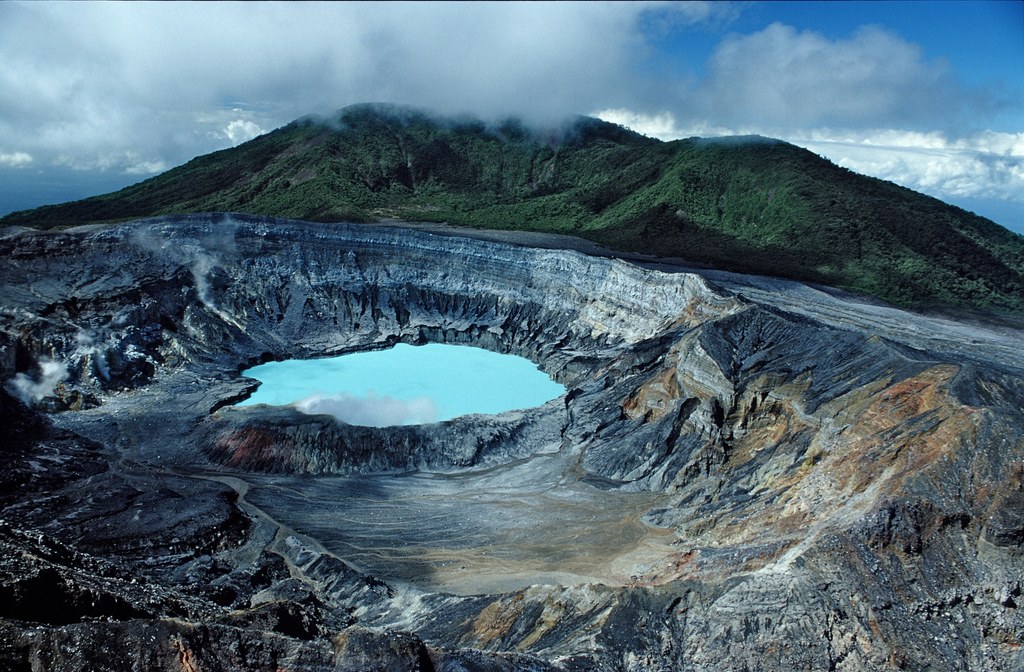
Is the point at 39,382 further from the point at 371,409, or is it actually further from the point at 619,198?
the point at 619,198

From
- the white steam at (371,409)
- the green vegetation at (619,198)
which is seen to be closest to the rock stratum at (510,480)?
the white steam at (371,409)

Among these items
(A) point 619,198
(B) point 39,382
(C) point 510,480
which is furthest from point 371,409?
(A) point 619,198

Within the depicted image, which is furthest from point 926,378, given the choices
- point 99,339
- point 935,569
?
point 99,339

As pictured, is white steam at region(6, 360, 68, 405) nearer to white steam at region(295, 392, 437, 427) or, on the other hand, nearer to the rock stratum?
the rock stratum

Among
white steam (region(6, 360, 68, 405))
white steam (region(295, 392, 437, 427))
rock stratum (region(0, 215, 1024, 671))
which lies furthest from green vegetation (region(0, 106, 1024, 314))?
white steam (region(6, 360, 68, 405))

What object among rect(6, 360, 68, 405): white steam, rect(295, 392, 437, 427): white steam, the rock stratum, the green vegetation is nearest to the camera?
the rock stratum

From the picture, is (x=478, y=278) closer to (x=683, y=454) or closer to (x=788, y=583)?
(x=683, y=454)

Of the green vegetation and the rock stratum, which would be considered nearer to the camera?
the rock stratum
